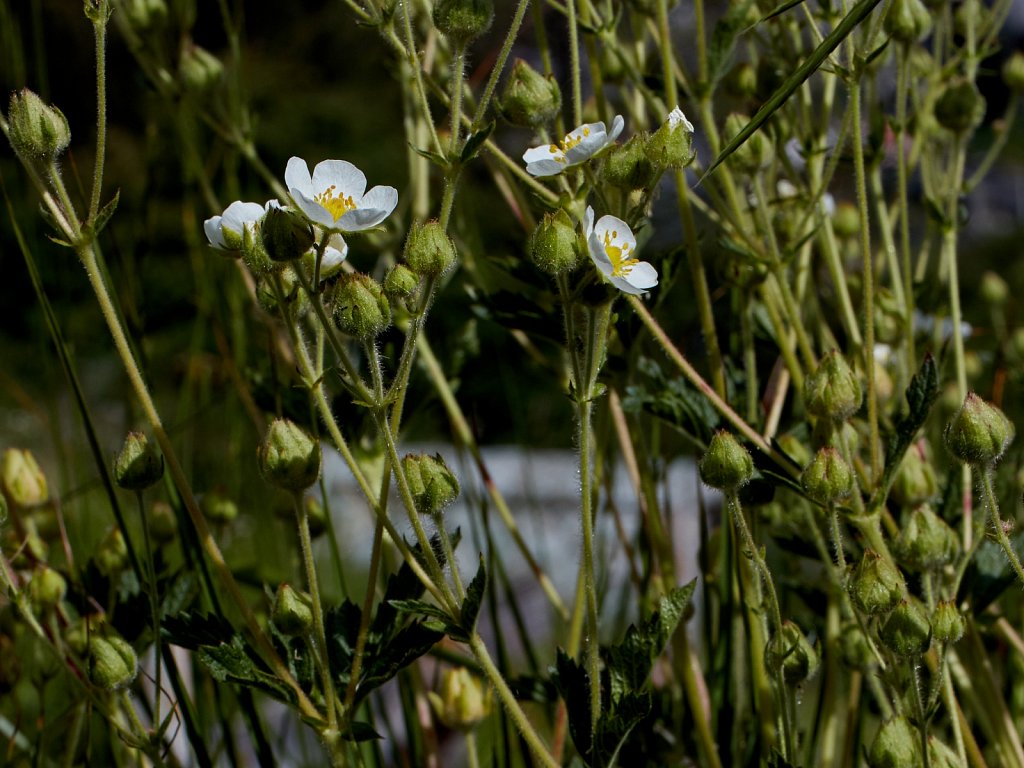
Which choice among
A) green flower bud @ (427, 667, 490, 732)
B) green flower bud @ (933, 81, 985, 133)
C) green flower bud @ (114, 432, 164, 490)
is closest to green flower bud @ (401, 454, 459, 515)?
green flower bud @ (114, 432, 164, 490)

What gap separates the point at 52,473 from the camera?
2.91 m

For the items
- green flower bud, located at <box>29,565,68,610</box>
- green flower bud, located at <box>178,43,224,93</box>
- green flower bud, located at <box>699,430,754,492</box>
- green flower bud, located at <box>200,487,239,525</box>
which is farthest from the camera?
green flower bud, located at <box>178,43,224,93</box>

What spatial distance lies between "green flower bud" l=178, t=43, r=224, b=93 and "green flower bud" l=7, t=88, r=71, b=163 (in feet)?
1.37

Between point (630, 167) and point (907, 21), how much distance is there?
1.07 ft

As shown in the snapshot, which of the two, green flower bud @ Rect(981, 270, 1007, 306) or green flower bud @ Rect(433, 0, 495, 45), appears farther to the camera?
green flower bud @ Rect(981, 270, 1007, 306)

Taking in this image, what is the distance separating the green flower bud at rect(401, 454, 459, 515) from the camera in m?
0.65

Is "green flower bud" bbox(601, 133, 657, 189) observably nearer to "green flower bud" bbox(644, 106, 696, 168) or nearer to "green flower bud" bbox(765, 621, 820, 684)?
"green flower bud" bbox(644, 106, 696, 168)

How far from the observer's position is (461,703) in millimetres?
858

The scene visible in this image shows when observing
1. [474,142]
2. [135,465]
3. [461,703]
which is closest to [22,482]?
[135,465]

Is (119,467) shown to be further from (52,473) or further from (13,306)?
(13,306)

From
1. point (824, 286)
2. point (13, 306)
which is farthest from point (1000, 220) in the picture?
point (824, 286)

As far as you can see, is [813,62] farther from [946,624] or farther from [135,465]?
[135,465]

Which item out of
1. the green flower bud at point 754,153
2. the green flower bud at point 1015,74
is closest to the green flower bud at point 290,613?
the green flower bud at point 754,153

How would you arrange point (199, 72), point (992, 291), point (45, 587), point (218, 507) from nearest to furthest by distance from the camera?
1. point (45, 587)
2. point (218, 507)
3. point (199, 72)
4. point (992, 291)
